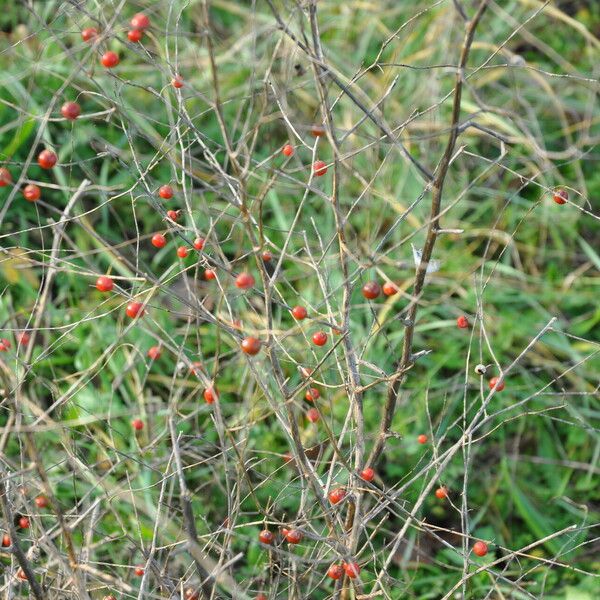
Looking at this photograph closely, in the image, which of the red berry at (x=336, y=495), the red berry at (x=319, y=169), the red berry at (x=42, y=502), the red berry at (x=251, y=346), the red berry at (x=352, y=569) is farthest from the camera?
the red berry at (x=42, y=502)

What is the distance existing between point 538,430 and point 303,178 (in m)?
1.28

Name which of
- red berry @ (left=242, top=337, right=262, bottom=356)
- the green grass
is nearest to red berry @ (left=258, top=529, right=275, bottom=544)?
the green grass

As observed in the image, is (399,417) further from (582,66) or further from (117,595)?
(582,66)

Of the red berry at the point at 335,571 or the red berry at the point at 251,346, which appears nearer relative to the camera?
the red berry at the point at 251,346

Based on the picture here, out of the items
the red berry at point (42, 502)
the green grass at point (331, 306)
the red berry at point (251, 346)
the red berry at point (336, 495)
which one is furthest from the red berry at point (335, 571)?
the red berry at point (42, 502)

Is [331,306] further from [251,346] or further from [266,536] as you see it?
[251,346]

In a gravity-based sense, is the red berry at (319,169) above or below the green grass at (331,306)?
above

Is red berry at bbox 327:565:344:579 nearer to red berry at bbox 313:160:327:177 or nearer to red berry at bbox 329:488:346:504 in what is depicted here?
red berry at bbox 329:488:346:504

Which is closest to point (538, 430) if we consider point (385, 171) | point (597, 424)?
point (597, 424)

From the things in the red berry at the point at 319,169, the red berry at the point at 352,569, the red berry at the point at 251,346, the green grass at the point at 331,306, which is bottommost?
the green grass at the point at 331,306

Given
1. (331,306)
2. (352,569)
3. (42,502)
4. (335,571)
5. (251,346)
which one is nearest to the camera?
(251,346)

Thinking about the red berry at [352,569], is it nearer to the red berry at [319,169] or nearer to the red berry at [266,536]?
the red berry at [266,536]

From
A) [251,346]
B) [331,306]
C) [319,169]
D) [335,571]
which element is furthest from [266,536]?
[331,306]

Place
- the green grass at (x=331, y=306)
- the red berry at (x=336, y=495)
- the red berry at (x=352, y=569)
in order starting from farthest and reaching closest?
1. the green grass at (x=331, y=306)
2. the red berry at (x=336, y=495)
3. the red berry at (x=352, y=569)
